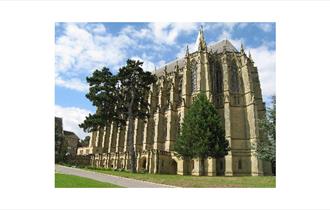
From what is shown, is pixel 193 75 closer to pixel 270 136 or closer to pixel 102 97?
pixel 102 97

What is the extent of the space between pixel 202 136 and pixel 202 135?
9cm

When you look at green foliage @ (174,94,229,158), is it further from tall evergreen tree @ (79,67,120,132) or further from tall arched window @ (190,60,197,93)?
tall arched window @ (190,60,197,93)

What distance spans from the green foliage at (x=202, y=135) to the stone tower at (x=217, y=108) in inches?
161

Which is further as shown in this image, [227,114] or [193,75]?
[193,75]

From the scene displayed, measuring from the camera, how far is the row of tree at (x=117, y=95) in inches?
1025

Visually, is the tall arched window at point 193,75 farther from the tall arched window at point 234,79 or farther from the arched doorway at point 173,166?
the arched doorway at point 173,166

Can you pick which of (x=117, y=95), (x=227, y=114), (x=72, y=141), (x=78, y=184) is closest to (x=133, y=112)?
(x=117, y=95)

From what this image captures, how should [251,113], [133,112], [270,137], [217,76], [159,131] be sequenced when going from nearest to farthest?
[270,137] < [133,112] < [251,113] < [159,131] < [217,76]

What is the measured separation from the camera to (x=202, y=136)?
26500 millimetres

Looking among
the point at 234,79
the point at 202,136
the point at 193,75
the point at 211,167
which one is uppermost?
the point at 193,75
